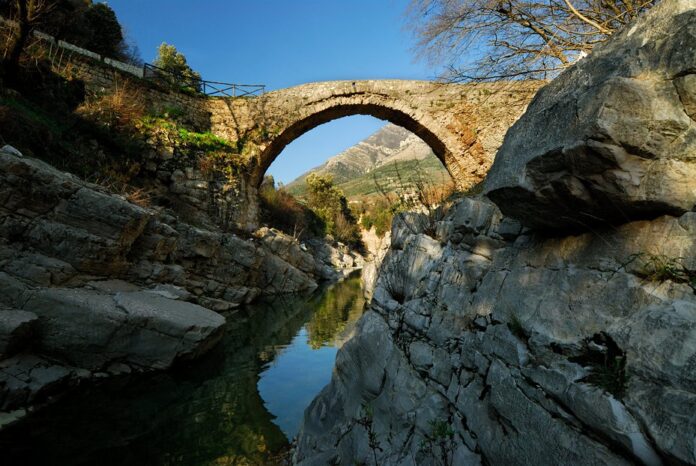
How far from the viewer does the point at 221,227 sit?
48.9ft

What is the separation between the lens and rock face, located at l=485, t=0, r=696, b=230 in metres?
1.93

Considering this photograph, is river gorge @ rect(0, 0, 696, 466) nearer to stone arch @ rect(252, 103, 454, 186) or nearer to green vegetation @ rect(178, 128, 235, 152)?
green vegetation @ rect(178, 128, 235, 152)

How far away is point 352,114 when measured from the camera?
1554 centimetres

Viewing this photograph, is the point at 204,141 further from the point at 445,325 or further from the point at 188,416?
the point at 445,325

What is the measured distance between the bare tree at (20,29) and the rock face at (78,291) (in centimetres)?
534

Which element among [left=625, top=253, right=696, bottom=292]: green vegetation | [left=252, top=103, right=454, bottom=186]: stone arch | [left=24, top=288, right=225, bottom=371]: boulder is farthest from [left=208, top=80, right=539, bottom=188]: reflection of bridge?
[left=625, top=253, right=696, bottom=292]: green vegetation

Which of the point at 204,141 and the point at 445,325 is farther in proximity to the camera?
the point at 204,141

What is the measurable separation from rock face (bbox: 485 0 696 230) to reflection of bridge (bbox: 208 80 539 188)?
1060cm

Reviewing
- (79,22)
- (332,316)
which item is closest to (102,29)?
(79,22)

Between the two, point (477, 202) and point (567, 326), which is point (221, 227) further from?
point (567, 326)

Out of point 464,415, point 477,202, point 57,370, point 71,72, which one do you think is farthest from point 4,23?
point 464,415

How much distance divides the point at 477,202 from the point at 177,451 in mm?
4612

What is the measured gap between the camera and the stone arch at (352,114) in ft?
46.9

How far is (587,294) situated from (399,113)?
43.6ft
